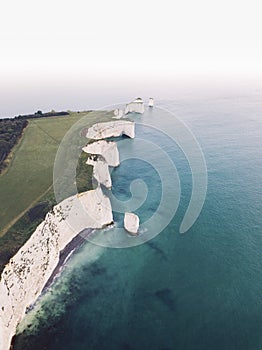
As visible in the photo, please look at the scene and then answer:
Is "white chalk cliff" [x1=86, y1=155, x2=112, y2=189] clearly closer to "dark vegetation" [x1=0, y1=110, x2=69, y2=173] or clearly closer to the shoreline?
the shoreline

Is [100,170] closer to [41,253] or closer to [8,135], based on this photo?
[41,253]

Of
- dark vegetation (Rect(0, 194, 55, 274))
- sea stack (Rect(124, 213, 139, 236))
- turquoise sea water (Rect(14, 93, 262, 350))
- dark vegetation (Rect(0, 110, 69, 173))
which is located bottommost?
turquoise sea water (Rect(14, 93, 262, 350))

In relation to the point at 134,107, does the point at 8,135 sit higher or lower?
lower

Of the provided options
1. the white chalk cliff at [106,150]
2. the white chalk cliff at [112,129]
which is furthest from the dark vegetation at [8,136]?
the white chalk cliff at [112,129]

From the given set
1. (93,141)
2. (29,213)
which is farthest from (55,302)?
(93,141)

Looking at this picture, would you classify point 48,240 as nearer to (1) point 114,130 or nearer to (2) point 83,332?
(2) point 83,332

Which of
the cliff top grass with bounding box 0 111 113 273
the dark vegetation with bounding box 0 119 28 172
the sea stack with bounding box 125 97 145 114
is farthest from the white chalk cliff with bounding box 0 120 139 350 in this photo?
the sea stack with bounding box 125 97 145 114

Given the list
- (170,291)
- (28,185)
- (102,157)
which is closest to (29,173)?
(28,185)
